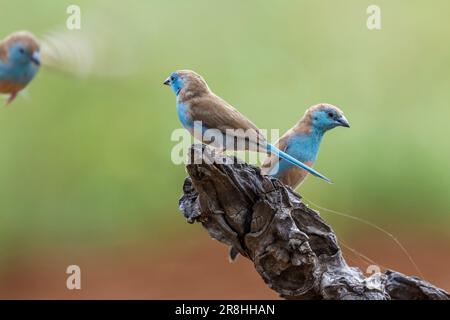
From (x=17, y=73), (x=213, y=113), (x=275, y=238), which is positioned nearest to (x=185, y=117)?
(x=213, y=113)

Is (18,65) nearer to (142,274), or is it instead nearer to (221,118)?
(221,118)

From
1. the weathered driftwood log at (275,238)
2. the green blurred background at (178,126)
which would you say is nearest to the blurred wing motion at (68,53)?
the weathered driftwood log at (275,238)

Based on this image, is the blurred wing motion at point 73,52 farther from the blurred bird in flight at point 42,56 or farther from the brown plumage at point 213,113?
the brown plumage at point 213,113

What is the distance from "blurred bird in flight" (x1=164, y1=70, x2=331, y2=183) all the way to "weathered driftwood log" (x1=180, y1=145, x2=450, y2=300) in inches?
3.4

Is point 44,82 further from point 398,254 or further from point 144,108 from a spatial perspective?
point 398,254

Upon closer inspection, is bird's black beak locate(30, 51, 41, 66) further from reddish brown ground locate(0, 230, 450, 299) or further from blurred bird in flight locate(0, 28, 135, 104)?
reddish brown ground locate(0, 230, 450, 299)

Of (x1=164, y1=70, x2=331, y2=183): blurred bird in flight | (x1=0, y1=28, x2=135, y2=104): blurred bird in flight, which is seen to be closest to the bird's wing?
(x1=164, y1=70, x2=331, y2=183): blurred bird in flight

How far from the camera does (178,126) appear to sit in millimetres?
2371

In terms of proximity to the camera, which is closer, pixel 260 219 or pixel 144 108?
pixel 260 219

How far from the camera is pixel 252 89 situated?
2426 millimetres

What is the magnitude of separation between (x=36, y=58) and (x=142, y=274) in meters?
1.37

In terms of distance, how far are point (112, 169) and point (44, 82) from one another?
14.4 inches

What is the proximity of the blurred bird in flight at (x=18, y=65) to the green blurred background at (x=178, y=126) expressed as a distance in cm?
111
